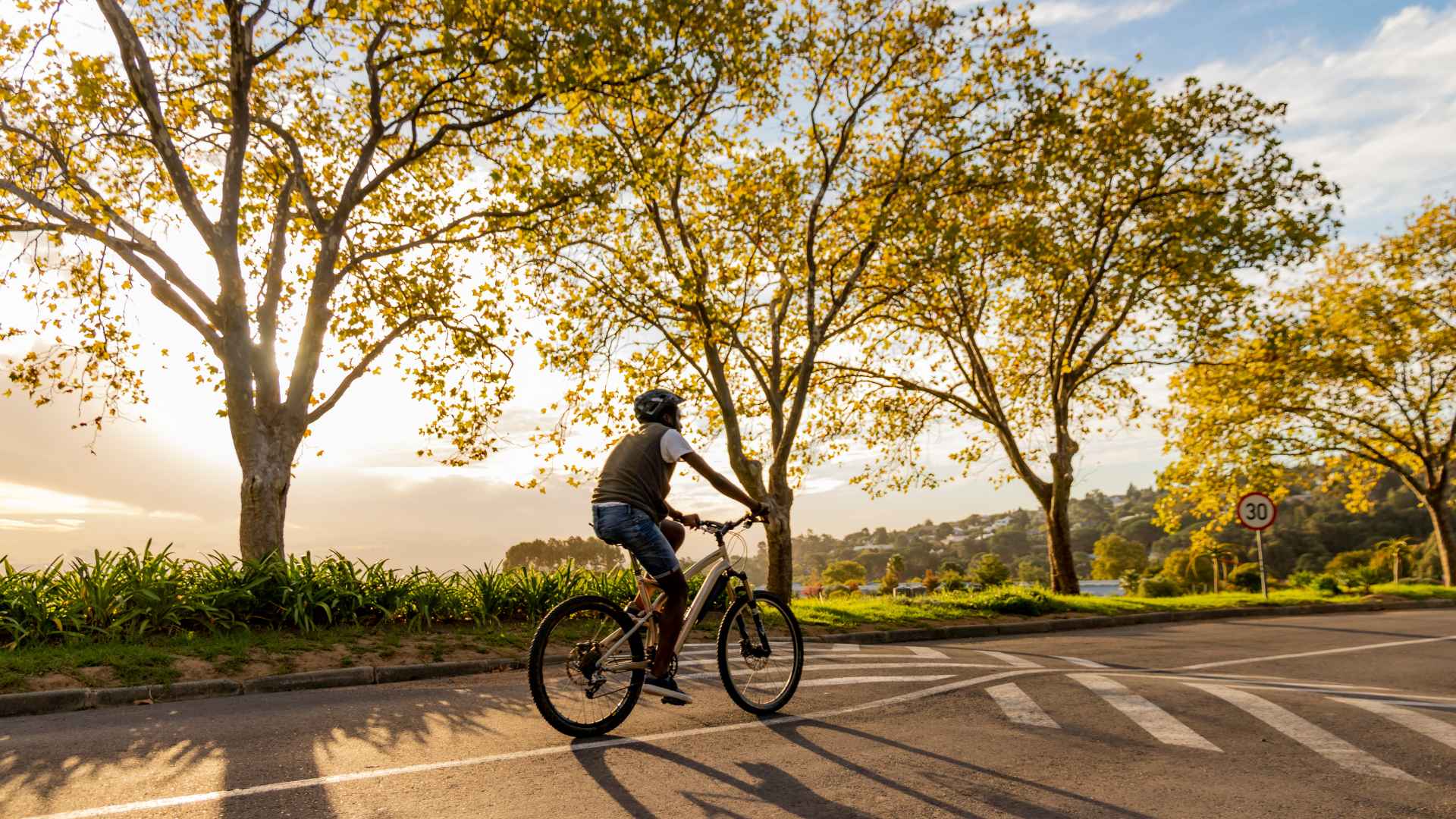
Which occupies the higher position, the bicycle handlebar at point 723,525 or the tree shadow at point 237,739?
the bicycle handlebar at point 723,525

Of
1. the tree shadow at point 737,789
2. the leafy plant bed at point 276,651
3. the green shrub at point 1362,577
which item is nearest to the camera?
the tree shadow at point 737,789

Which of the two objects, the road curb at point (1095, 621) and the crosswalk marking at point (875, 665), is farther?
the road curb at point (1095, 621)

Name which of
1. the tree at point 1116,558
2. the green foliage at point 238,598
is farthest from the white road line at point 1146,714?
the tree at point 1116,558

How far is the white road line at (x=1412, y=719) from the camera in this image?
19.0ft

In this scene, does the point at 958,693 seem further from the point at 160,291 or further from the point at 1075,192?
the point at 1075,192

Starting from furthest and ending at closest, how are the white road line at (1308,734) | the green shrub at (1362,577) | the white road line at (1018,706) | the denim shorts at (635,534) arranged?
1. the green shrub at (1362,577)
2. the white road line at (1018,706)
3. the denim shorts at (635,534)
4. the white road line at (1308,734)

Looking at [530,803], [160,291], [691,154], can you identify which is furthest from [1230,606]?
[160,291]

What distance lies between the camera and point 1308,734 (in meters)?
5.74

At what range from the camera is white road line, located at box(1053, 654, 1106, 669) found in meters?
9.36

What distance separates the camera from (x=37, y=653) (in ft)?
26.8

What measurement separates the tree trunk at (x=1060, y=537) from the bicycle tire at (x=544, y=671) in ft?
59.4

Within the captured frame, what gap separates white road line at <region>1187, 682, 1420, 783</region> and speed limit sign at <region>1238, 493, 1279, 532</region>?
16.0 meters

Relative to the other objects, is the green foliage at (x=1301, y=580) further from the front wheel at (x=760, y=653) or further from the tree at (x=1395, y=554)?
the front wheel at (x=760, y=653)

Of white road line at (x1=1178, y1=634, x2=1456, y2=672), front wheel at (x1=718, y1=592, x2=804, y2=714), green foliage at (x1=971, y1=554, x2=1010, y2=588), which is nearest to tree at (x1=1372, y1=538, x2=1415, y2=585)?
green foliage at (x1=971, y1=554, x2=1010, y2=588)
